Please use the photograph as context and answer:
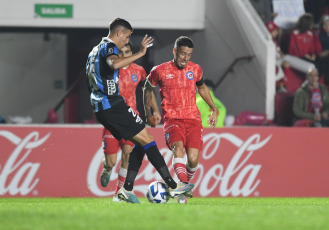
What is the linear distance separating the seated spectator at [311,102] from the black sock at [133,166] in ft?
17.0

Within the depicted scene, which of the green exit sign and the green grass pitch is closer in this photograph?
the green grass pitch

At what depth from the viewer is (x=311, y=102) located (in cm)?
1300

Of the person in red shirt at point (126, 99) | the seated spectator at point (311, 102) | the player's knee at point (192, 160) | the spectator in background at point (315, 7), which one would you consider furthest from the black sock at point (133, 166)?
the spectator in background at point (315, 7)

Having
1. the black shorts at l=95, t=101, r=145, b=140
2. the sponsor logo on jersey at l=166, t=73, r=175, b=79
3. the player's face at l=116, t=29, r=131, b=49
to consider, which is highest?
the player's face at l=116, t=29, r=131, b=49

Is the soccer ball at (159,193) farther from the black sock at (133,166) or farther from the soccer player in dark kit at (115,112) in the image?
the black sock at (133,166)

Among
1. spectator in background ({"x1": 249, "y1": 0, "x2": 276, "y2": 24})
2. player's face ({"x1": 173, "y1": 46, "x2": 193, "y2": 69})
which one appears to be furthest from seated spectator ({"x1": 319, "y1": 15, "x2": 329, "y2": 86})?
player's face ({"x1": 173, "y1": 46, "x2": 193, "y2": 69})

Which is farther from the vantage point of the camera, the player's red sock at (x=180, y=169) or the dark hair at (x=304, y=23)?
the dark hair at (x=304, y=23)

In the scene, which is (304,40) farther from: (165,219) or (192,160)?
(165,219)

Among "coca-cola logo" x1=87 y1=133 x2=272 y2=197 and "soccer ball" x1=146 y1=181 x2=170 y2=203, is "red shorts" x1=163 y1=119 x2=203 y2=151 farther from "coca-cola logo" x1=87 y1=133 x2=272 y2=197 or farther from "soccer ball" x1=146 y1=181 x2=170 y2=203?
"coca-cola logo" x1=87 y1=133 x2=272 y2=197

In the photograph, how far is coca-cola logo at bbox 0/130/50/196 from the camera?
1116 centimetres

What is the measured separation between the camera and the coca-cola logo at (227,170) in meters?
11.5

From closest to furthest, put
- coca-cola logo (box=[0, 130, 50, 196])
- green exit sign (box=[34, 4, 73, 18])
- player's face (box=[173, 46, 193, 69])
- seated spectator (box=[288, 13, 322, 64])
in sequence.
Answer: player's face (box=[173, 46, 193, 69]) → coca-cola logo (box=[0, 130, 50, 196]) → seated spectator (box=[288, 13, 322, 64]) → green exit sign (box=[34, 4, 73, 18])

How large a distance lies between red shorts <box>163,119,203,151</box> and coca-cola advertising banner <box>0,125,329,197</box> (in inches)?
111

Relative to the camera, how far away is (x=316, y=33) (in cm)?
1495
